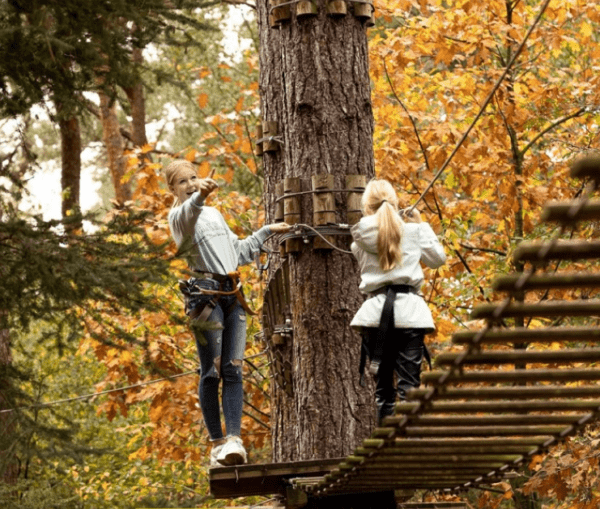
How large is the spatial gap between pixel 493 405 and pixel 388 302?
134 centimetres

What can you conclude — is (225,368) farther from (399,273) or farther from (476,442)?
(476,442)

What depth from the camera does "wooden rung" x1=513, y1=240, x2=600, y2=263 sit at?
245 cm

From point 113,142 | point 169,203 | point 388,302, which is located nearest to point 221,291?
point 388,302

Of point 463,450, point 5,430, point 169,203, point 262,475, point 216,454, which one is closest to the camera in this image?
point 463,450

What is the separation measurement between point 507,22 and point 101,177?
61.1ft

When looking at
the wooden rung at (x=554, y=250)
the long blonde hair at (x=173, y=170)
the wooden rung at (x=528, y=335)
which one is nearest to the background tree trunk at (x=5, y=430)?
the long blonde hair at (x=173, y=170)

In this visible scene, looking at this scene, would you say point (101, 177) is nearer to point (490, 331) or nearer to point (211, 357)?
point (211, 357)

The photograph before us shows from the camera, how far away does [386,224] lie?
4.95 metres

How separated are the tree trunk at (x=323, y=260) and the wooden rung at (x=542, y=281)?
2601 millimetres

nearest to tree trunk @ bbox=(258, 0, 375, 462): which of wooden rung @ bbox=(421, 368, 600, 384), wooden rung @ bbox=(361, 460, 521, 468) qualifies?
wooden rung @ bbox=(361, 460, 521, 468)

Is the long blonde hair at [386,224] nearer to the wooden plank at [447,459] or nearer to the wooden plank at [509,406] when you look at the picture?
the wooden plank at [447,459]

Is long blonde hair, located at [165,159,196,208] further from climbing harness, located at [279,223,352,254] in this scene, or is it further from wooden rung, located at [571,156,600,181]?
wooden rung, located at [571,156,600,181]

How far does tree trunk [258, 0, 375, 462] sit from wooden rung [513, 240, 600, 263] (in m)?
2.78

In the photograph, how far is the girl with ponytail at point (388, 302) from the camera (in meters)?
4.93
